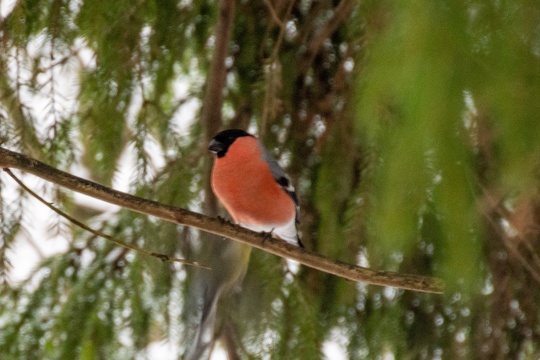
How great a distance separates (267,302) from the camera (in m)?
1.78

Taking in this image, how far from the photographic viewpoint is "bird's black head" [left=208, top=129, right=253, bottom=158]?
1.94 m

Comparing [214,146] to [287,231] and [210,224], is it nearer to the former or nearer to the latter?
[210,224]

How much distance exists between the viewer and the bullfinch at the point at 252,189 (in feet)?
7.57

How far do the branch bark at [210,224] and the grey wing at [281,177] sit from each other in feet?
1.14

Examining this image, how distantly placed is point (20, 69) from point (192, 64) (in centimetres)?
65

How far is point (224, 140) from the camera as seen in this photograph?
83.8 inches

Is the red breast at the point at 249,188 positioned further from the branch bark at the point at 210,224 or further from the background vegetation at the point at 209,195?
the branch bark at the point at 210,224

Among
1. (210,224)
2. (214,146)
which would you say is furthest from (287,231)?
(210,224)

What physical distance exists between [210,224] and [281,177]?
576mm

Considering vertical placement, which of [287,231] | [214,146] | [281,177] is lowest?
[287,231]

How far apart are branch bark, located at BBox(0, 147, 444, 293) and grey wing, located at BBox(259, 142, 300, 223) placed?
1.14ft

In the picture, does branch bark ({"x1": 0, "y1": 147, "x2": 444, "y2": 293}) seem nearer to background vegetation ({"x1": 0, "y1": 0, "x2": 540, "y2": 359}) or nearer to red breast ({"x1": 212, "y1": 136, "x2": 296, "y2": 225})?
background vegetation ({"x1": 0, "y1": 0, "x2": 540, "y2": 359})

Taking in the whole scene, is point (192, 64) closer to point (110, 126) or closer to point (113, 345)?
point (110, 126)

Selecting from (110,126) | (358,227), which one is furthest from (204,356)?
(110,126)
